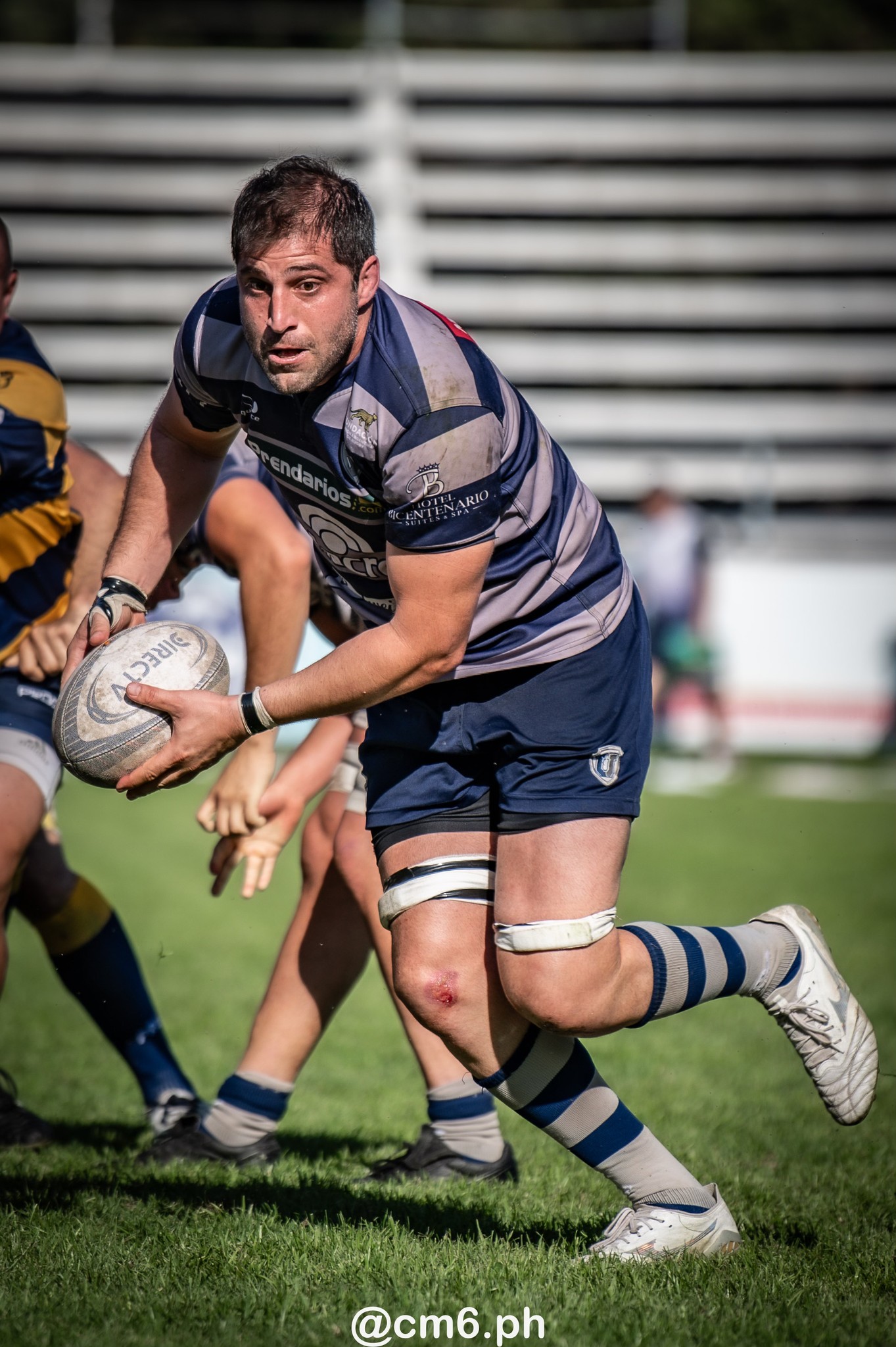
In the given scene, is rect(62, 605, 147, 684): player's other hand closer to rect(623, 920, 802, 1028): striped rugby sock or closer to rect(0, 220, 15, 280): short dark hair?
rect(0, 220, 15, 280): short dark hair

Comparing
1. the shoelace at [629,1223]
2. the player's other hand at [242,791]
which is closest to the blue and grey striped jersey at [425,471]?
the player's other hand at [242,791]

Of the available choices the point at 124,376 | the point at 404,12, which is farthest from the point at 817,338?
the point at 124,376

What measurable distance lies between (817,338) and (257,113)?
11.5 meters

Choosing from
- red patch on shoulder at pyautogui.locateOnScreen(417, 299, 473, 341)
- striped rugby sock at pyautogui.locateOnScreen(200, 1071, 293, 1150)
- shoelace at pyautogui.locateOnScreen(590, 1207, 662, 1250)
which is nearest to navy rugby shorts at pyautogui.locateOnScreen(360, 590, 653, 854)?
red patch on shoulder at pyautogui.locateOnScreen(417, 299, 473, 341)

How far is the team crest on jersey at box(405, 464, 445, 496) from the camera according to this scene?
292 centimetres

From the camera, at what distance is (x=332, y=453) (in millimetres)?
3090

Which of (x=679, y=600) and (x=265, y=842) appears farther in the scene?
(x=679, y=600)

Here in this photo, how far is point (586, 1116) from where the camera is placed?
10.9 ft

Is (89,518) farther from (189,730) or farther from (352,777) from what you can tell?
(189,730)

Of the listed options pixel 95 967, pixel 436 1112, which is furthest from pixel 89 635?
pixel 436 1112

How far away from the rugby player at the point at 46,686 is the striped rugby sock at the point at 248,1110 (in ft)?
0.88

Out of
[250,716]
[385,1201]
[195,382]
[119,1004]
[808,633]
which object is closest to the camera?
[250,716]

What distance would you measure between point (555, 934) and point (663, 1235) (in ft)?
2.51

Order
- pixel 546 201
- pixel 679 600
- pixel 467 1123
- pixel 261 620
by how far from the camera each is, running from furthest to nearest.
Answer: pixel 546 201
pixel 679 600
pixel 467 1123
pixel 261 620
